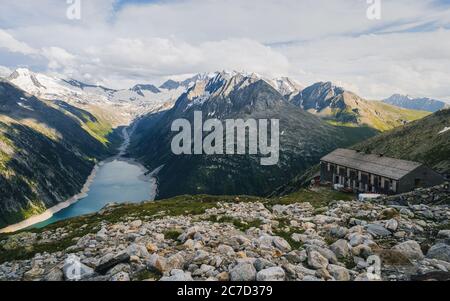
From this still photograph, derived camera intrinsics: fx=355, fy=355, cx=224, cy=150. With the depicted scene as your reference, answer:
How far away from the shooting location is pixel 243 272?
47.9ft

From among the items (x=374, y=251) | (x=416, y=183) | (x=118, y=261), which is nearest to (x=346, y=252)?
(x=374, y=251)

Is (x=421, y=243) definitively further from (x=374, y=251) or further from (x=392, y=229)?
A: (x=374, y=251)

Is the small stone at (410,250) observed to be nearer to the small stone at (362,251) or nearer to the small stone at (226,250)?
the small stone at (362,251)

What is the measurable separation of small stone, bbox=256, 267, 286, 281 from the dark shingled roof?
66044mm

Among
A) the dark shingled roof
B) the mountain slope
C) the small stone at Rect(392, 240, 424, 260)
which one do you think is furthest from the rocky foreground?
the mountain slope

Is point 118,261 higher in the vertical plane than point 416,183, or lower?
higher

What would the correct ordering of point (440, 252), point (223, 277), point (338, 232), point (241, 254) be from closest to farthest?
point (223, 277) < point (241, 254) < point (440, 252) < point (338, 232)

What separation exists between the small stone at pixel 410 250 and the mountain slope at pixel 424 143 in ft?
256

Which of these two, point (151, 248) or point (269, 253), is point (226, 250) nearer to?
point (269, 253)

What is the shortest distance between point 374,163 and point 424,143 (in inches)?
2098

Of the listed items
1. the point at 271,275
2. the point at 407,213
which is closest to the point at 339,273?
the point at 271,275

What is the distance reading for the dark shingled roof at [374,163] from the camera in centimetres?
7381
